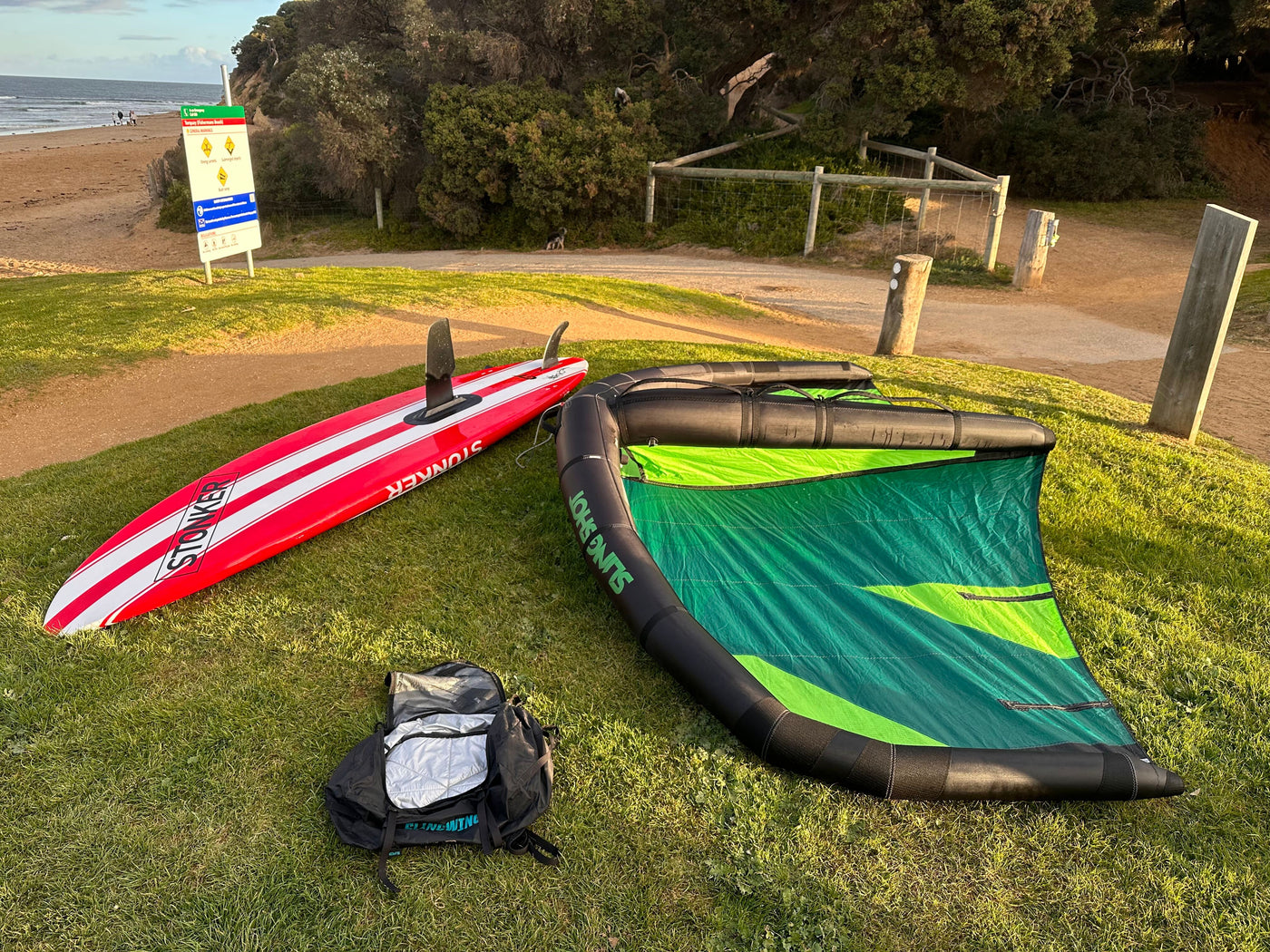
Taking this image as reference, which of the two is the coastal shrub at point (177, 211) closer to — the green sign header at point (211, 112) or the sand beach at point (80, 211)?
the sand beach at point (80, 211)

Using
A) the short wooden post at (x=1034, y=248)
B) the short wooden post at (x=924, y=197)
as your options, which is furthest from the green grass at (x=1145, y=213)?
the short wooden post at (x=1034, y=248)

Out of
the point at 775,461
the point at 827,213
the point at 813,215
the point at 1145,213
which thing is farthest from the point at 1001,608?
the point at 1145,213

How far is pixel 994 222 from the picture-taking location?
1411 centimetres

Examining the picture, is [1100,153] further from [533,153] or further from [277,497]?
[277,497]

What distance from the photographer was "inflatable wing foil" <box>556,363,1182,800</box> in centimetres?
305

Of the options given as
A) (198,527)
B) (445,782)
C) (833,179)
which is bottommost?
(445,782)

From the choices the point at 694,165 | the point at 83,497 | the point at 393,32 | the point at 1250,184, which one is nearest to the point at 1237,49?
the point at 1250,184

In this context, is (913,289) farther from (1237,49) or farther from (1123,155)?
(1237,49)

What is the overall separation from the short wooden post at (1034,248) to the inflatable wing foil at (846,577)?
9327mm

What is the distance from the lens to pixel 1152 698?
12.1 ft

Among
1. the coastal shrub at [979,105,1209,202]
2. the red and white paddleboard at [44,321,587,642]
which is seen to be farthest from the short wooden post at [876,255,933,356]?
the coastal shrub at [979,105,1209,202]

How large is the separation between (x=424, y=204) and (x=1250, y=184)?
2161cm

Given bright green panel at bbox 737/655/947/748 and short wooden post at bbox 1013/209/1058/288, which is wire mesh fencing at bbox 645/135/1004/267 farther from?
bright green panel at bbox 737/655/947/748

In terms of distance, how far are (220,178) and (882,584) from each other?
948 cm
